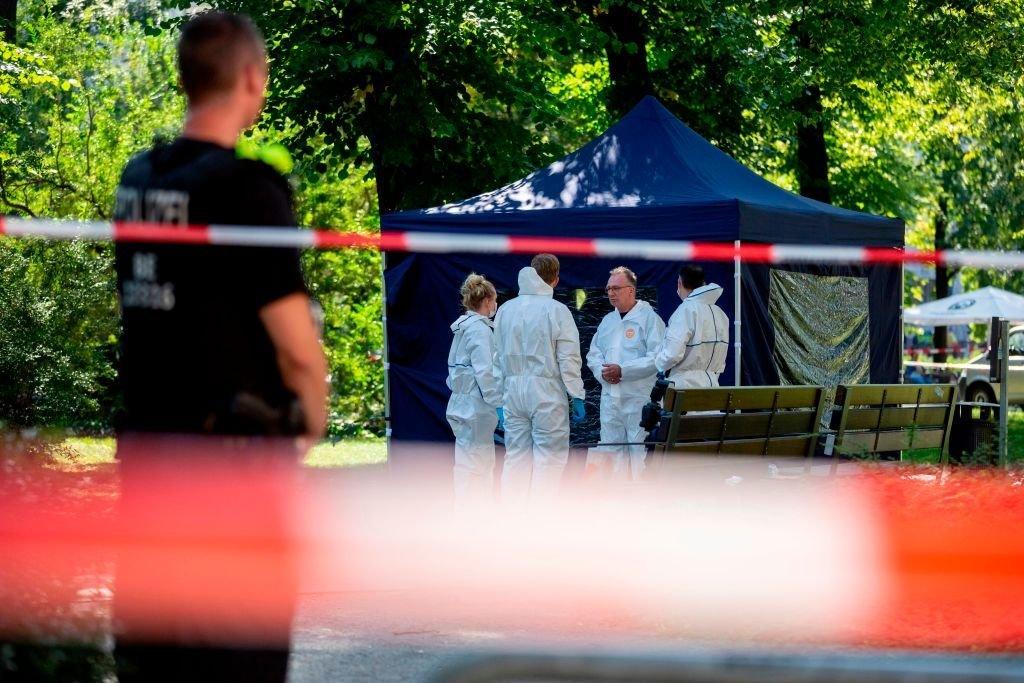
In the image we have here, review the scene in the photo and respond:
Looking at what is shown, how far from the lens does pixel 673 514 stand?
27.2ft

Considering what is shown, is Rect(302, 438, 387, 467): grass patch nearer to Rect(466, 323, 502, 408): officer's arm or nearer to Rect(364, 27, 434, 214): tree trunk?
Rect(364, 27, 434, 214): tree trunk

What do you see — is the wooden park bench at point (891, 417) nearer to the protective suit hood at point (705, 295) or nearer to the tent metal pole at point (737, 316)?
the protective suit hood at point (705, 295)

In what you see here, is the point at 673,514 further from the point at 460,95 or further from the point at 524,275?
the point at 460,95

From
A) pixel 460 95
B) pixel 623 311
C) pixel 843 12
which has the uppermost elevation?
pixel 843 12

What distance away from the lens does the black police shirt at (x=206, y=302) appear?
116 inches

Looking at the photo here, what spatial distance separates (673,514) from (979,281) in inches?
1764

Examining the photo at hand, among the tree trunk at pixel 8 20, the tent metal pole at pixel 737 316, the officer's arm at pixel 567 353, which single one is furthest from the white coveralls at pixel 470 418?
the tree trunk at pixel 8 20

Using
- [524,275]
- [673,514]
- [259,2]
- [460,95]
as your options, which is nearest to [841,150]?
[460,95]

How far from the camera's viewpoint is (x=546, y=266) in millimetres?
10320

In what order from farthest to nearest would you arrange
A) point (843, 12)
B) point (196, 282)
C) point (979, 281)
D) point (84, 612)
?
point (979, 281), point (843, 12), point (84, 612), point (196, 282)

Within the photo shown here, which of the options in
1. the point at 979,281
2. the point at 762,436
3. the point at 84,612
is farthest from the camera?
the point at 979,281

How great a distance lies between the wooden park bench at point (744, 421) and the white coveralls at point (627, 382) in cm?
115

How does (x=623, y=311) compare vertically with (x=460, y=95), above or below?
below

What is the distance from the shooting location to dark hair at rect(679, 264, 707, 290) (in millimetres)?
10633
